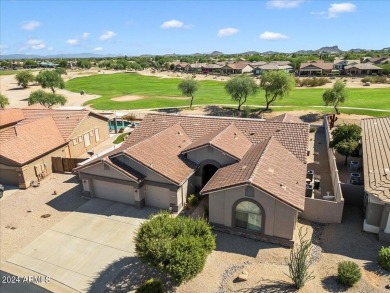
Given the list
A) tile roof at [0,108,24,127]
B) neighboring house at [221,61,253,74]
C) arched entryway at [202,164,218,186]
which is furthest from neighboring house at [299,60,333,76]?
arched entryway at [202,164,218,186]

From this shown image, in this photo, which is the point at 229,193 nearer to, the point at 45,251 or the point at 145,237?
the point at 145,237

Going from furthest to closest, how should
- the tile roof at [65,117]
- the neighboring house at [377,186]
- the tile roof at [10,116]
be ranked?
the tile roof at [10,116], the tile roof at [65,117], the neighboring house at [377,186]

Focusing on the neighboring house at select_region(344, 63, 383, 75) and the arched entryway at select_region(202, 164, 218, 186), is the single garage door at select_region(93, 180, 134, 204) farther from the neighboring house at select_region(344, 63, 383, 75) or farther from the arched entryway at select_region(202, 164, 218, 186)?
the neighboring house at select_region(344, 63, 383, 75)

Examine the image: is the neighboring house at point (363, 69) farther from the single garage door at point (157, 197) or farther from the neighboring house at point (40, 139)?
the single garage door at point (157, 197)

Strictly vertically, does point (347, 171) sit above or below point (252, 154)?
below

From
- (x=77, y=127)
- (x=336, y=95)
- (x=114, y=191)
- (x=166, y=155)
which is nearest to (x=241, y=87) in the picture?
(x=336, y=95)

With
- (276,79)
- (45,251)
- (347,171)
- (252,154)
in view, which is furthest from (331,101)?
(45,251)

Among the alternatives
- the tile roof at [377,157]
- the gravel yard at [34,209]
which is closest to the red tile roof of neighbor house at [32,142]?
the gravel yard at [34,209]
